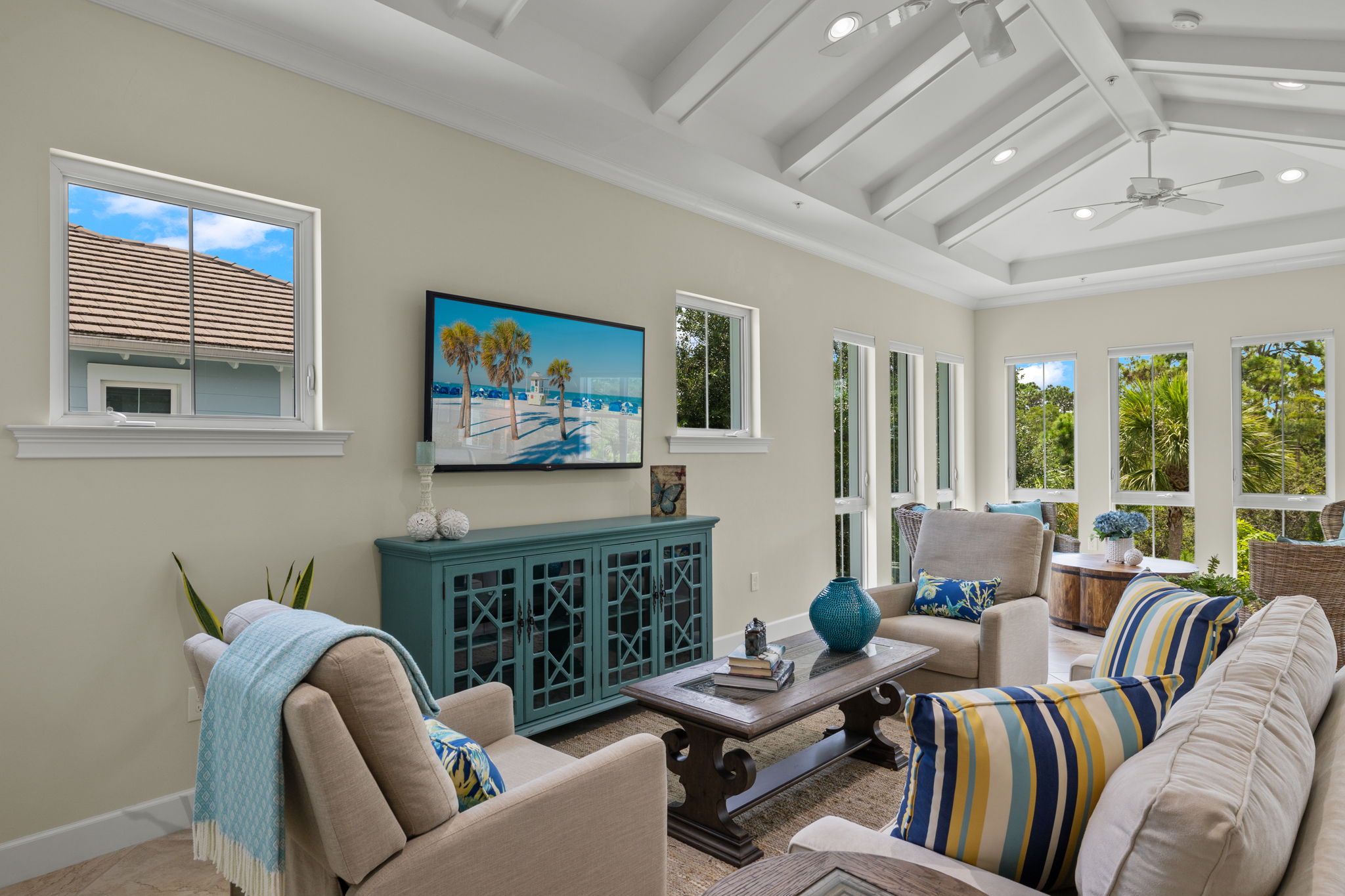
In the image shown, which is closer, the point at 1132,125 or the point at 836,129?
the point at 836,129

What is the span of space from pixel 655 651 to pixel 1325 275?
5642mm

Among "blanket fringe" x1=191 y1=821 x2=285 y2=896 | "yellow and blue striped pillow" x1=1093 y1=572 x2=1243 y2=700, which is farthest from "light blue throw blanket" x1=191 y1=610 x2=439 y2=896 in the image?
"yellow and blue striped pillow" x1=1093 y1=572 x2=1243 y2=700

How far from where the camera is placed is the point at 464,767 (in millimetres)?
1603

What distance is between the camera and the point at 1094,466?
265 inches

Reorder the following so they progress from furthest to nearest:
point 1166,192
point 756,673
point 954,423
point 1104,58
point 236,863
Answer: point 954,423, point 1166,192, point 1104,58, point 756,673, point 236,863

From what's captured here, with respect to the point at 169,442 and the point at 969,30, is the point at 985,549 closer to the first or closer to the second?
the point at 969,30

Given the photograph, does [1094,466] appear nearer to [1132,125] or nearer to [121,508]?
[1132,125]

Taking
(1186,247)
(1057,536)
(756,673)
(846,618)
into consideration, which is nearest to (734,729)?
(756,673)

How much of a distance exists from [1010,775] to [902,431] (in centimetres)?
555

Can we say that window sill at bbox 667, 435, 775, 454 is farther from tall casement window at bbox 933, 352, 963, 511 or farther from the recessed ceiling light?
tall casement window at bbox 933, 352, 963, 511

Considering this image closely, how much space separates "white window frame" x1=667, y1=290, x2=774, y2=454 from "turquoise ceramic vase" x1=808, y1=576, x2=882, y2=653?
1.72m

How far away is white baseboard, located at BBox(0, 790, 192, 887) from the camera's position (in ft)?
7.62

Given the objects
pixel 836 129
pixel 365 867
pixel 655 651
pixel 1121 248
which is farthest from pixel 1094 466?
pixel 365 867

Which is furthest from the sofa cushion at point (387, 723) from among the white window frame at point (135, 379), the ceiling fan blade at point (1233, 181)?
the ceiling fan blade at point (1233, 181)
